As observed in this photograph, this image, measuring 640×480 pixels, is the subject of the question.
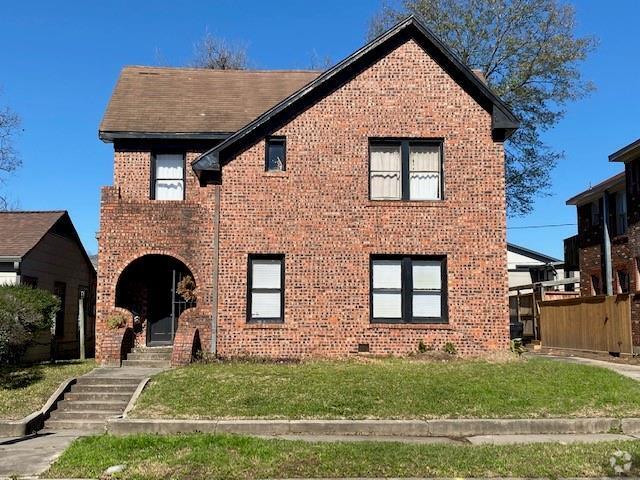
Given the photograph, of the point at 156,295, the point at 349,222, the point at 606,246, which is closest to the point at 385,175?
the point at 349,222

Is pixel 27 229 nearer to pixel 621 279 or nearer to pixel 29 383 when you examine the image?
pixel 29 383

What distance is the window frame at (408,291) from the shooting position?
15.9m

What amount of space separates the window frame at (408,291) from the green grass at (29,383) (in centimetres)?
678

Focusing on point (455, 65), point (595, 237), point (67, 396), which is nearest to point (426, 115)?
point (455, 65)

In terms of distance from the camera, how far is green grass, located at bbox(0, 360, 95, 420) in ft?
36.8

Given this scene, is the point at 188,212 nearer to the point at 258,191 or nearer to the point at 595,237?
the point at 258,191

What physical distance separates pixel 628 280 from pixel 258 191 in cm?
1436

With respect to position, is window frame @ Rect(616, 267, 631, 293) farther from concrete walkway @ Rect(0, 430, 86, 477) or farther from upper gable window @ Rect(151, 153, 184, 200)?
concrete walkway @ Rect(0, 430, 86, 477)

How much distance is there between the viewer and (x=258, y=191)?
16.0m

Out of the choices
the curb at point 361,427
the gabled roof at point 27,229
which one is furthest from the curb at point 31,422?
the gabled roof at point 27,229

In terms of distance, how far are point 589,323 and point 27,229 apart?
17.9 meters

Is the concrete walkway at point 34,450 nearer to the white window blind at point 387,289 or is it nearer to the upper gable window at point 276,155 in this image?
the white window blind at point 387,289

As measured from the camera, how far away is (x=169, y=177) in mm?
17500

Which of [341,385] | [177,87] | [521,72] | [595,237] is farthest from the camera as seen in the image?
[521,72]
